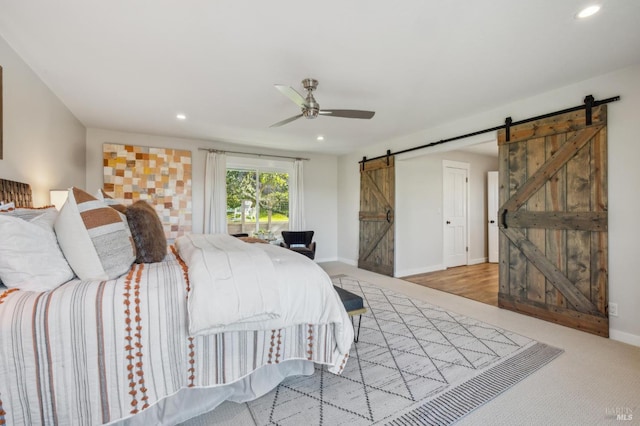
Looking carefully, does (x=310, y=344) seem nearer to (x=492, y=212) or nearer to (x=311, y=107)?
(x=311, y=107)

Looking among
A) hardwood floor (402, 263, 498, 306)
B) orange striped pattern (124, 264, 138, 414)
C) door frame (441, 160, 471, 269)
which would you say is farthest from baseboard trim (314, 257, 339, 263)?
orange striped pattern (124, 264, 138, 414)

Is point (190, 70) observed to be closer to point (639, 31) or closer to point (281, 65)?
point (281, 65)

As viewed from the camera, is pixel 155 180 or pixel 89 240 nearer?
pixel 89 240

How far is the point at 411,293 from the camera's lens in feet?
13.5

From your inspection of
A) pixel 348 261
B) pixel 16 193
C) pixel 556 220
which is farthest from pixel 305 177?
pixel 16 193

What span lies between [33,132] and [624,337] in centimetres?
578

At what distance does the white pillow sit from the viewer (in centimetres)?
136

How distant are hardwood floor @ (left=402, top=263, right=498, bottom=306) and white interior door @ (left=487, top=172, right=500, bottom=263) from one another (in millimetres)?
596

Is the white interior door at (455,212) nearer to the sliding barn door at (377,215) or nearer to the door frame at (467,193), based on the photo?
the door frame at (467,193)

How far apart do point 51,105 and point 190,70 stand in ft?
5.85

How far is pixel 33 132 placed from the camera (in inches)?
105

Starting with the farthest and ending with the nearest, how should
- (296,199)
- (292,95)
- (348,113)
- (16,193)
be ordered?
(296,199) < (348,113) < (292,95) < (16,193)

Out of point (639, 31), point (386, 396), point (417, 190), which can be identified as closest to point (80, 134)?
point (386, 396)

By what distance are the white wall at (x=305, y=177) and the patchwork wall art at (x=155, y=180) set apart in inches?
4.5
